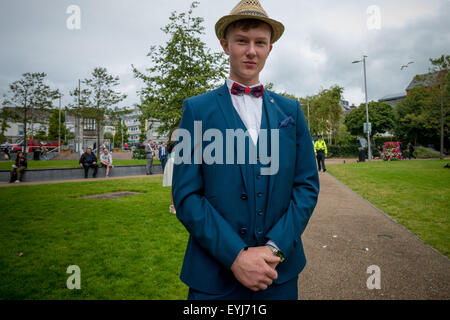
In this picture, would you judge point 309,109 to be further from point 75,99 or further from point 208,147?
point 208,147

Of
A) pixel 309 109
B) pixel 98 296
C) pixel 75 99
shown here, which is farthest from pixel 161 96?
pixel 309 109

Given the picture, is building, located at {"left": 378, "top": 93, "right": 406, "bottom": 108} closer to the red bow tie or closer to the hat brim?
the hat brim

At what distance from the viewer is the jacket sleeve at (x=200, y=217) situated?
51.8 inches

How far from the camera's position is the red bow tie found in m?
1.63

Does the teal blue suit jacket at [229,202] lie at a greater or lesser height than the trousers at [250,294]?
greater

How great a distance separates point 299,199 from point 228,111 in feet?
2.22

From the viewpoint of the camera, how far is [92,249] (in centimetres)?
479

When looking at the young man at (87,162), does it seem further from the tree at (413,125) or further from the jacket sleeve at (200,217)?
the tree at (413,125)

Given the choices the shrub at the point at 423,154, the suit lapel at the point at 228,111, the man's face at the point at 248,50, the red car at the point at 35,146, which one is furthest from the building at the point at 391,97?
the suit lapel at the point at 228,111

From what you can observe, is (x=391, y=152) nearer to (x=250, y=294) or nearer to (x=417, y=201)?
(x=417, y=201)

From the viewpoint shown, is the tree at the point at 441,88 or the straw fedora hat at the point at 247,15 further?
the tree at the point at 441,88

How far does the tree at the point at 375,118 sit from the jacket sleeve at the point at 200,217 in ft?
177

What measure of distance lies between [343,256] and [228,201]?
3.81 meters

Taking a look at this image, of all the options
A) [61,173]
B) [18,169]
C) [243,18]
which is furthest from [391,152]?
[18,169]
